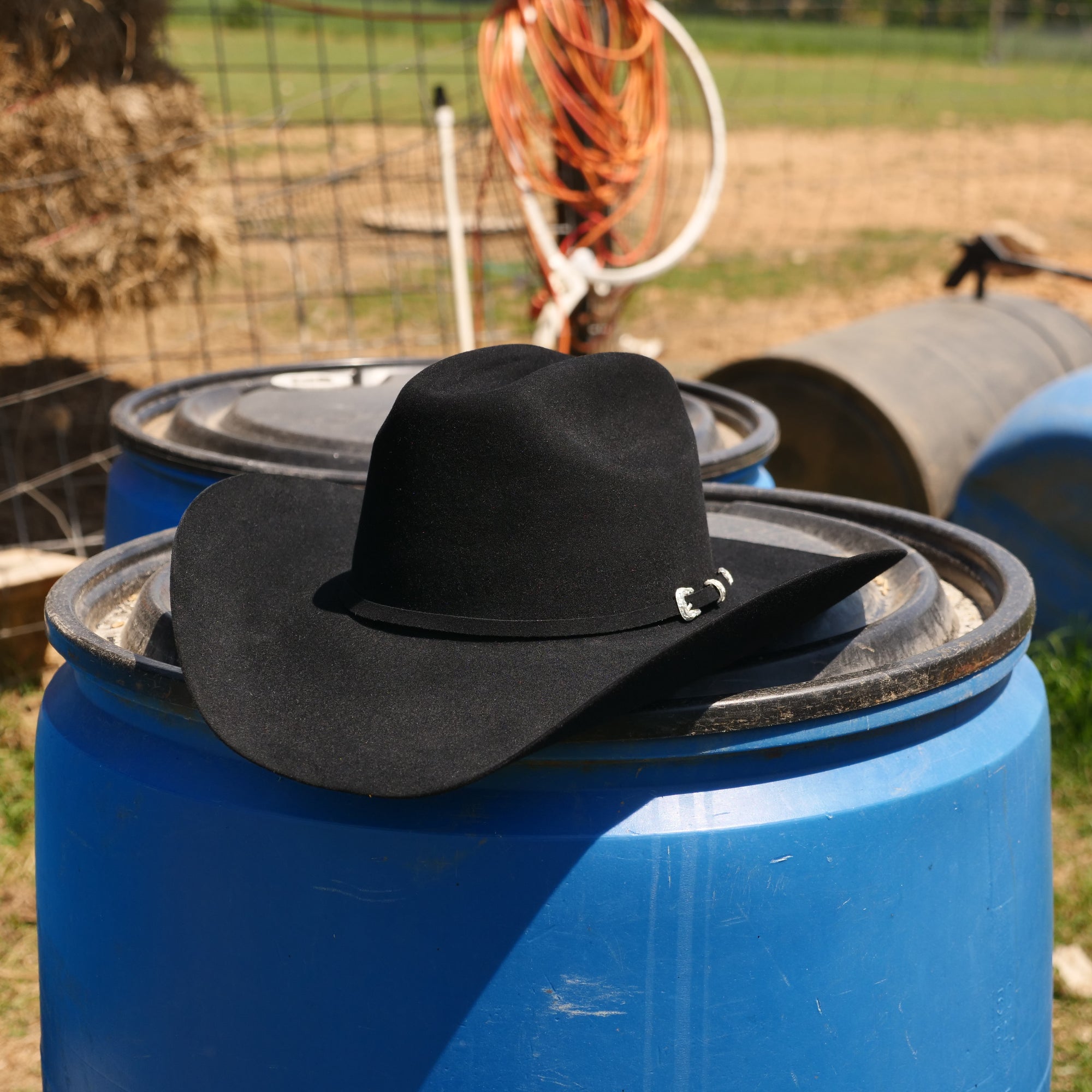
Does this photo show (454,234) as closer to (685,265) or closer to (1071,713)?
(1071,713)

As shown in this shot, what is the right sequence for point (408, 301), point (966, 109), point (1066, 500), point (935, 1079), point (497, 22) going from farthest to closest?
point (966, 109) < point (408, 301) < point (497, 22) < point (1066, 500) < point (935, 1079)

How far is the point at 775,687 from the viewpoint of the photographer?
3.70 ft

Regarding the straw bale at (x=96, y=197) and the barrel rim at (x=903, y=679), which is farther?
the straw bale at (x=96, y=197)

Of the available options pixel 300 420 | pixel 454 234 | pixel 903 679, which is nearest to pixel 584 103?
pixel 454 234

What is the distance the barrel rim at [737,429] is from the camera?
78.0 inches

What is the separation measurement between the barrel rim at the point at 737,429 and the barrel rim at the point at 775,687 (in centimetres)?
43

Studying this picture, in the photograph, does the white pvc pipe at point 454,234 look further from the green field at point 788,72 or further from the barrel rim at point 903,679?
the green field at point 788,72

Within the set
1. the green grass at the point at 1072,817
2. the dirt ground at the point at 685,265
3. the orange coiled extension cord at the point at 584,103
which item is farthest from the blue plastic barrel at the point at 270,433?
the dirt ground at the point at 685,265

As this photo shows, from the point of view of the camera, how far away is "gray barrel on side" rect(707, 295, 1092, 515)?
3721 millimetres

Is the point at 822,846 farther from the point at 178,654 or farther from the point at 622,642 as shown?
the point at 178,654

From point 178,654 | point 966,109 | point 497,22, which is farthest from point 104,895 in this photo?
point 966,109

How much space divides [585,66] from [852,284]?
4.43 metres

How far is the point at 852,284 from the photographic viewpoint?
26.3ft

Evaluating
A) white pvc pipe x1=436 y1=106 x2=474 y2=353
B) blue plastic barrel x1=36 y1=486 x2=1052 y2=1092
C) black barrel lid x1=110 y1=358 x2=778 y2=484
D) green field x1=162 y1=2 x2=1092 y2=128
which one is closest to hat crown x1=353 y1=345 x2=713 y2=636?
blue plastic barrel x1=36 y1=486 x2=1052 y2=1092
